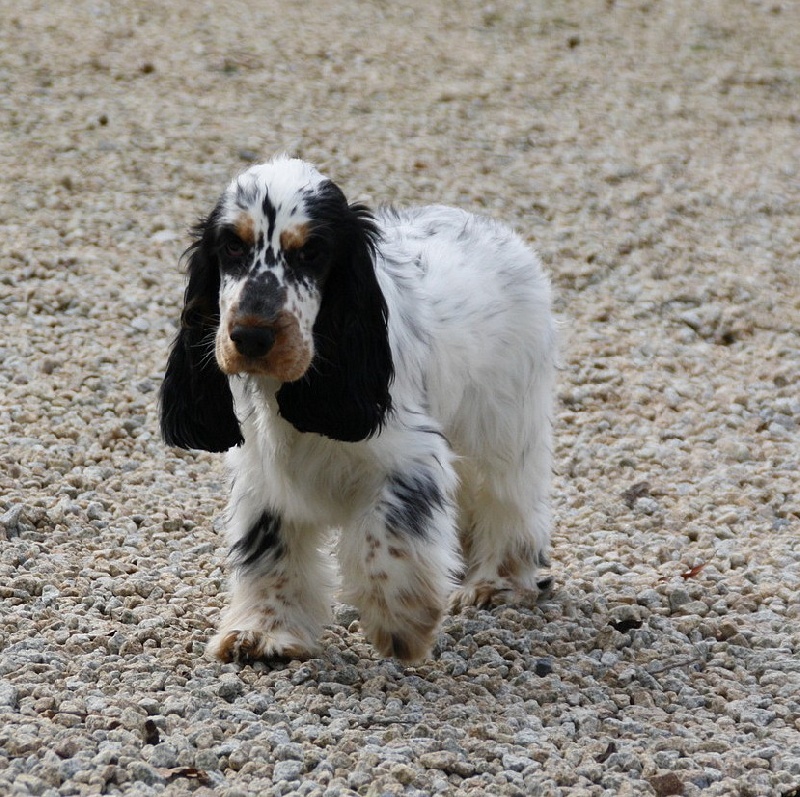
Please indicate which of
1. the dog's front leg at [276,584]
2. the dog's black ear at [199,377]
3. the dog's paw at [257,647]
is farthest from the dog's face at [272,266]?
the dog's paw at [257,647]

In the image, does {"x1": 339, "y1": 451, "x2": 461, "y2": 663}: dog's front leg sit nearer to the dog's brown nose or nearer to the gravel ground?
the gravel ground

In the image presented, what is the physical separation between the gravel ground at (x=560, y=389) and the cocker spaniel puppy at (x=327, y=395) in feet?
0.85

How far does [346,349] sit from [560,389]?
136 inches

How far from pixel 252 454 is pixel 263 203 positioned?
91 centimetres

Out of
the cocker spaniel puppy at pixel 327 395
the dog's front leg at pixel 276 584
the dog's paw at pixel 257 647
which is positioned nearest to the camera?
the cocker spaniel puppy at pixel 327 395

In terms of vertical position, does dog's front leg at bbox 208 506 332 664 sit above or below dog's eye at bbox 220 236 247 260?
below

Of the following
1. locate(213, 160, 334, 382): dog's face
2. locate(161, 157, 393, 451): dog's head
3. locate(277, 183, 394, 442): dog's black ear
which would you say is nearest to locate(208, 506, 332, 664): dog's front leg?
locate(161, 157, 393, 451): dog's head

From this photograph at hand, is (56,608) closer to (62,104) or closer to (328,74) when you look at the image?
(62,104)

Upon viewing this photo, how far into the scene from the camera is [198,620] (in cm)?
517

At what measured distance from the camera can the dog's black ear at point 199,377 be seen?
4.62m

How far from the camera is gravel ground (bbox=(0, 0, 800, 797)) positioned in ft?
13.9

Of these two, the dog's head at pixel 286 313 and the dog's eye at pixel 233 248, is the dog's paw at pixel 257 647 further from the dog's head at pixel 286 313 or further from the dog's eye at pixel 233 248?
the dog's eye at pixel 233 248

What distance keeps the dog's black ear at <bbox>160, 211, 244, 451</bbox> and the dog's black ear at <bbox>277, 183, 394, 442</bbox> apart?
26 centimetres

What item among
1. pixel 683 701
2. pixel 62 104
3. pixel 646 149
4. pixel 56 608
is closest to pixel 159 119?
pixel 62 104
